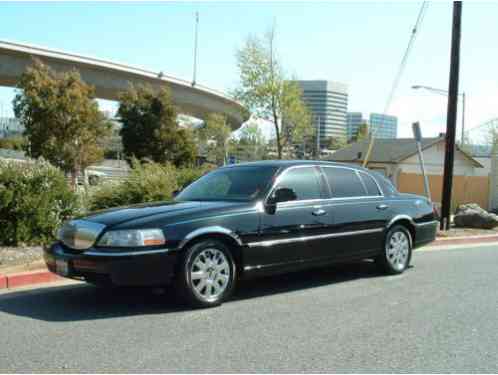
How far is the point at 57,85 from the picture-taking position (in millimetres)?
28781

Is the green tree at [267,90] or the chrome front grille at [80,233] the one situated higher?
the green tree at [267,90]

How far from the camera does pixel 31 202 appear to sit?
9172 mm

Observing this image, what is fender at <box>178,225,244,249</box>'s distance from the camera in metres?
6.12

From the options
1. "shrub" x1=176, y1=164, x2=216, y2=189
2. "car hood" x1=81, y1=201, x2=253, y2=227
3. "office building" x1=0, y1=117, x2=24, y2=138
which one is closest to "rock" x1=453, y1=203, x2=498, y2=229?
"shrub" x1=176, y1=164, x2=216, y2=189

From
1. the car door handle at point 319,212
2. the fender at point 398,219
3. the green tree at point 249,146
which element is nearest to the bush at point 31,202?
the car door handle at point 319,212

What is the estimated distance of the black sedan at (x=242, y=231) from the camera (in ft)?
19.6

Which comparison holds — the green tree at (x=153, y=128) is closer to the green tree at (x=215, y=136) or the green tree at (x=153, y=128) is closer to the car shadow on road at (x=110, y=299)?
the green tree at (x=215, y=136)

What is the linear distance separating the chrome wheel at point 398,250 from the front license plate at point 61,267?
4404mm

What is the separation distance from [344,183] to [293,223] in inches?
51.0

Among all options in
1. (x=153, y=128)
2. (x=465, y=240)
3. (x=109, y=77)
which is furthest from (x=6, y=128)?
(x=465, y=240)

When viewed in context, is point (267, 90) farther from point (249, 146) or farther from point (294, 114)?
point (249, 146)

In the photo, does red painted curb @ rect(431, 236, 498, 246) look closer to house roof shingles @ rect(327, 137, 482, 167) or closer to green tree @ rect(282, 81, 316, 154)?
green tree @ rect(282, 81, 316, 154)

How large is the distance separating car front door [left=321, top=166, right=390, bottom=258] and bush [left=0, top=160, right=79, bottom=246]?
4.49 meters

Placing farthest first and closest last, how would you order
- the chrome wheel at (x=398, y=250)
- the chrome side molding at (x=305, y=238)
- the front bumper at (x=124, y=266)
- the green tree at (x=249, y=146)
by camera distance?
the green tree at (x=249, y=146), the chrome wheel at (x=398, y=250), the chrome side molding at (x=305, y=238), the front bumper at (x=124, y=266)
